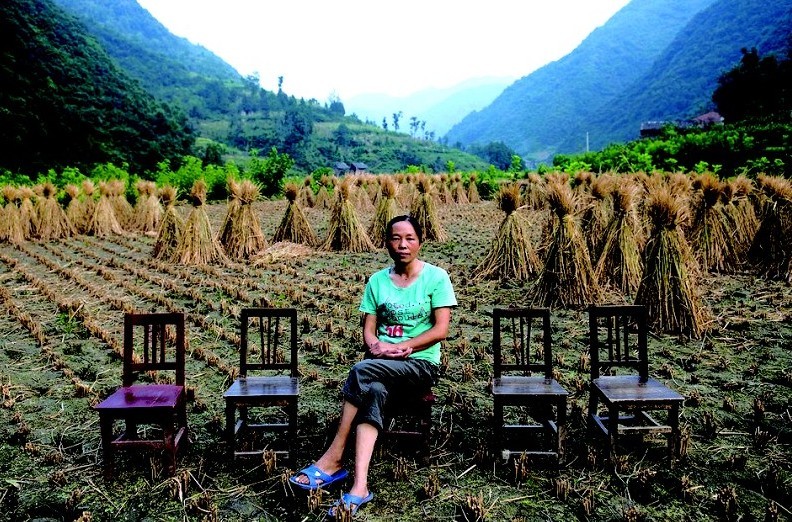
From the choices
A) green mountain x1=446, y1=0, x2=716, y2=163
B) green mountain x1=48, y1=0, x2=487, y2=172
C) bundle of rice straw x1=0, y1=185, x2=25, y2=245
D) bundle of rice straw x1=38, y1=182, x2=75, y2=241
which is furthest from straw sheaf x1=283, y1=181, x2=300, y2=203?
green mountain x1=446, y1=0, x2=716, y2=163

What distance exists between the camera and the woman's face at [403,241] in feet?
11.0

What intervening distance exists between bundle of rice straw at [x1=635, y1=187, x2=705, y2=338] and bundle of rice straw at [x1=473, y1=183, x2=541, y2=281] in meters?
2.47

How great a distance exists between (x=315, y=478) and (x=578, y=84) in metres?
160

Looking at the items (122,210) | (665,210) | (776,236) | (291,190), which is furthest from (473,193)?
(665,210)

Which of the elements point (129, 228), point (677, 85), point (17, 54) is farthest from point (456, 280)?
point (677, 85)

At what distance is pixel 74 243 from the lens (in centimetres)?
1259

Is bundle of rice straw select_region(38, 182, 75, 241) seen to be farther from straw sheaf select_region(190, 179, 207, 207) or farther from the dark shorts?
the dark shorts

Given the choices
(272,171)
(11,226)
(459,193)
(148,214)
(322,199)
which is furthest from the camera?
(272,171)

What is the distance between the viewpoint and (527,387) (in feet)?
11.2

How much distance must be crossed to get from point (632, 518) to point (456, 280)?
575cm

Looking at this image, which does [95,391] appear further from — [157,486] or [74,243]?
[74,243]

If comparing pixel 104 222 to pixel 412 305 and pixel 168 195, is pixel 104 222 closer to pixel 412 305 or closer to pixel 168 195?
pixel 168 195

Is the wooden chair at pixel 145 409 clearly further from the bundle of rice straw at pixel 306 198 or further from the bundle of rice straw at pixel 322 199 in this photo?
the bundle of rice straw at pixel 306 198

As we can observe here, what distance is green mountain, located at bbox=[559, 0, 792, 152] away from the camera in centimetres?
7719
